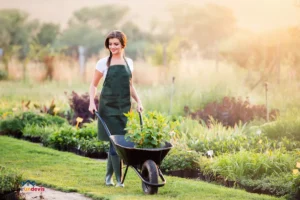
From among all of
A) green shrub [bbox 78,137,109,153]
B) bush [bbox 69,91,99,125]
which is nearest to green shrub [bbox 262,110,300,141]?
green shrub [bbox 78,137,109,153]

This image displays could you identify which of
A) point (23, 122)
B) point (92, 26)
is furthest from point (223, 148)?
point (92, 26)

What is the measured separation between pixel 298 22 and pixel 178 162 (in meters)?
9.22

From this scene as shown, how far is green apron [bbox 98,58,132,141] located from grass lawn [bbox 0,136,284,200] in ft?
1.99

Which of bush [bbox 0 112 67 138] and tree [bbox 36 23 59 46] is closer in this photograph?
bush [bbox 0 112 67 138]

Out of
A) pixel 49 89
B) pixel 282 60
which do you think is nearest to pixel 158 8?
pixel 282 60

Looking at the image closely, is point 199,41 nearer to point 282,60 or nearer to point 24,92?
point 282,60

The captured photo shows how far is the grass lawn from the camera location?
5.02m

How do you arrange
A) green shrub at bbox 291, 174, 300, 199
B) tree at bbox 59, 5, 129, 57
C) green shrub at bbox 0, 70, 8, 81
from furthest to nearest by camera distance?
tree at bbox 59, 5, 129, 57, green shrub at bbox 0, 70, 8, 81, green shrub at bbox 291, 174, 300, 199

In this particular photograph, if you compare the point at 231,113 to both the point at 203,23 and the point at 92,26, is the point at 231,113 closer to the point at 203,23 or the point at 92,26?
the point at 92,26

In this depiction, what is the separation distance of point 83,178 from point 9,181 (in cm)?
132

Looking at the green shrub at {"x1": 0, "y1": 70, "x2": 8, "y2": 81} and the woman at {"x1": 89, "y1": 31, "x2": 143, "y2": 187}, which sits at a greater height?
the green shrub at {"x1": 0, "y1": 70, "x2": 8, "y2": 81}

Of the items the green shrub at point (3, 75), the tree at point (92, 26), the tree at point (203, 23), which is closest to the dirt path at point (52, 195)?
the green shrub at point (3, 75)

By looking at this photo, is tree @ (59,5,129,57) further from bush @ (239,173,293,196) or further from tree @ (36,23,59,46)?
bush @ (239,173,293,196)

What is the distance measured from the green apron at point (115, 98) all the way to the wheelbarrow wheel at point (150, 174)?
65cm
